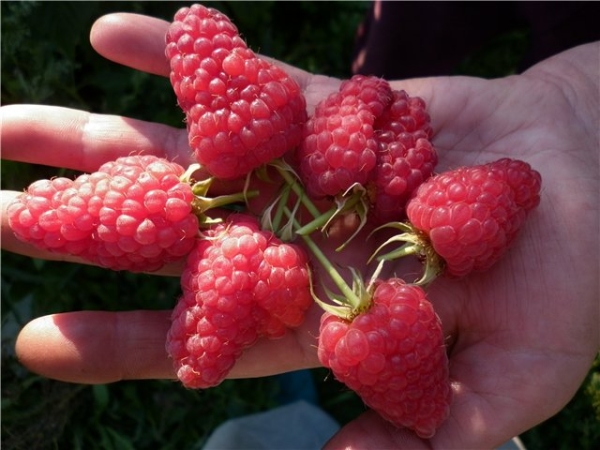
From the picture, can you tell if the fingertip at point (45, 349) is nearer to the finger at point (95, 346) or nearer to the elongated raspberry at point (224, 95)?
the finger at point (95, 346)

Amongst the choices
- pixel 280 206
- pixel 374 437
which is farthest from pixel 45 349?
pixel 374 437

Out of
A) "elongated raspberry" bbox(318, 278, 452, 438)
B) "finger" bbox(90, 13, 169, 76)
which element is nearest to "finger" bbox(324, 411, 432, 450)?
"elongated raspberry" bbox(318, 278, 452, 438)

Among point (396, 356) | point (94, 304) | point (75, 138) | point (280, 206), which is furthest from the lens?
point (94, 304)

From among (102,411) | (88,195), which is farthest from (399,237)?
(102,411)

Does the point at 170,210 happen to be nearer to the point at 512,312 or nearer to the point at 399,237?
the point at 399,237

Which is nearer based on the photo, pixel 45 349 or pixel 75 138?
pixel 45 349

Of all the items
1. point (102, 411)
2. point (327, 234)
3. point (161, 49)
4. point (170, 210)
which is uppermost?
point (161, 49)

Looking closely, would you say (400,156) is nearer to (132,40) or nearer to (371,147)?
(371,147)
